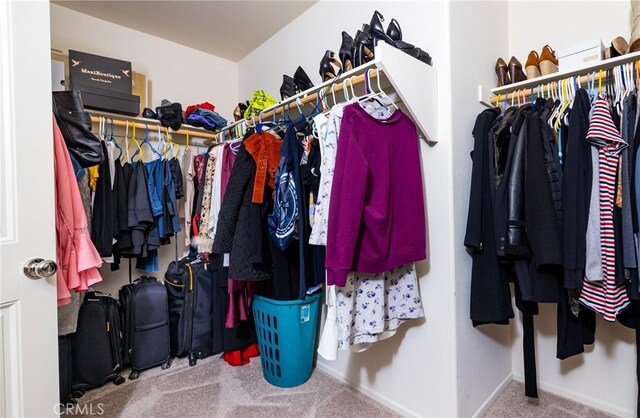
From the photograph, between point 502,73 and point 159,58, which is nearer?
point 502,73

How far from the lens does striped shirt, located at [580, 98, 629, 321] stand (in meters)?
1.12

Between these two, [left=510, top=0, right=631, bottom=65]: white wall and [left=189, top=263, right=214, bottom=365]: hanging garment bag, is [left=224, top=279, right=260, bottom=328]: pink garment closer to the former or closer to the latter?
[left=189, top=263, right=214, bottom=365]: hanging garment bag

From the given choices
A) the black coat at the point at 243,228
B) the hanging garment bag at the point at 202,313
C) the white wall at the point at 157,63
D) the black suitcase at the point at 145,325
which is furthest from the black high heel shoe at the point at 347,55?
the black suitcase at the point at 145,325

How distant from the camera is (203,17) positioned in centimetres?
229

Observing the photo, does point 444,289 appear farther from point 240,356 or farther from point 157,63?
point 157,63

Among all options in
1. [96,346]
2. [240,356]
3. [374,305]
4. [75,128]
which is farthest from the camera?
[240,356]

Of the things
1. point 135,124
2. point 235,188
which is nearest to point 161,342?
point 235,188

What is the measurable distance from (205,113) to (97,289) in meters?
1.47

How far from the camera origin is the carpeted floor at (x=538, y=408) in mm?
1523

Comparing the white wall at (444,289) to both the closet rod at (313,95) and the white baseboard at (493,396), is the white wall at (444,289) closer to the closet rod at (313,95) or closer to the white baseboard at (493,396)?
the white baseboard at (493,396)

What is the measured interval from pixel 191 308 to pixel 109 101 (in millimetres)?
1443

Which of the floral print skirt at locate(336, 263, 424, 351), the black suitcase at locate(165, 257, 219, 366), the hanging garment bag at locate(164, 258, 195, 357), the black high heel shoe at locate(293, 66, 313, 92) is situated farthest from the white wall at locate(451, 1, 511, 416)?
the hanging garment bag at locate(164, 258, 195, 357)

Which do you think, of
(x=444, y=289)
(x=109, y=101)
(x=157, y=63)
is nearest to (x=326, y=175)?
(x=444, y=289)

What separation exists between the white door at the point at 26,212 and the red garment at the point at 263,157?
0.77 meters
